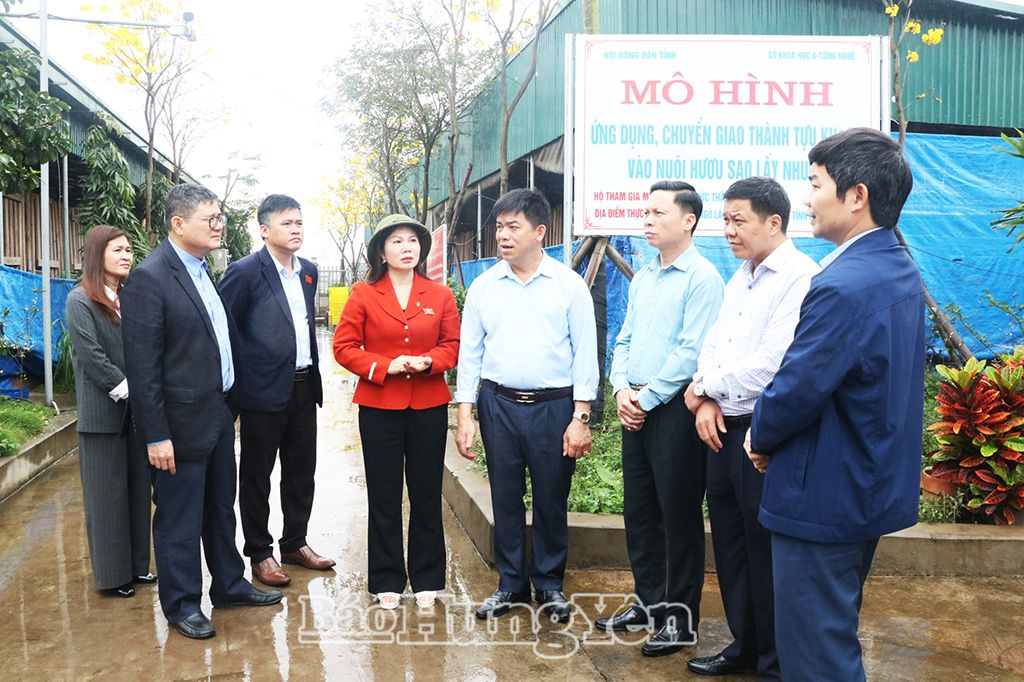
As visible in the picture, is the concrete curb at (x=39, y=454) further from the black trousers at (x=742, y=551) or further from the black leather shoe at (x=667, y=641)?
the black trousers at (x=742, y=551)

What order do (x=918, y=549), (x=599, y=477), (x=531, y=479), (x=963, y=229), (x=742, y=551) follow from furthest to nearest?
(x=963, y=229) < (x=599, y=477) < (x=918, y=549) < (x=531, y=479) < (x=742, y=551)

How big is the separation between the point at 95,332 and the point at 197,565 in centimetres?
137

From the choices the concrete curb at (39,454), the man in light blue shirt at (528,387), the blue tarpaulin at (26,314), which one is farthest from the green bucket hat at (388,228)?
the blue tarpaulin at (26,314)

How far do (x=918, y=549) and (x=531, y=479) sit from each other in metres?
2.11

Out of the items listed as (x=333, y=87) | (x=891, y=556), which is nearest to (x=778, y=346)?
(x=891, y=556)

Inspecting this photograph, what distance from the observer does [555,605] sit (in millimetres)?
3988

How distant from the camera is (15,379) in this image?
32.6 feet

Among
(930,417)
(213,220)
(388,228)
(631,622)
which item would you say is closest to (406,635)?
(631,622)

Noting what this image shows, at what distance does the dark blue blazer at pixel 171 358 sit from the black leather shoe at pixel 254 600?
2.51ft

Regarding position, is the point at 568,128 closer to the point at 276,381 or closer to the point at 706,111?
the point at 706,111

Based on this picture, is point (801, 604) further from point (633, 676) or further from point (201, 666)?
point (201, 666)

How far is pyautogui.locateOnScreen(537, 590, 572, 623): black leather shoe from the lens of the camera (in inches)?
155

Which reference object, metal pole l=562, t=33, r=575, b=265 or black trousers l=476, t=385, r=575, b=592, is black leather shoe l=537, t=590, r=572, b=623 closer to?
black trousers l=476, t=385, r=575, b=592

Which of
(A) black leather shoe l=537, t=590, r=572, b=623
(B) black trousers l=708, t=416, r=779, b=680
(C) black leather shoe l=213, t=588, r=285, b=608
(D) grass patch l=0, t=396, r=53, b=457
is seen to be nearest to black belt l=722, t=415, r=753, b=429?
(B) black trousers l=708, t=416, r=779, b=680
